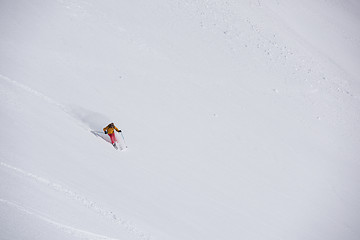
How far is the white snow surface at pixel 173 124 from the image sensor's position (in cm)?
971

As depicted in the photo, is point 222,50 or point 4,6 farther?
point 222,50

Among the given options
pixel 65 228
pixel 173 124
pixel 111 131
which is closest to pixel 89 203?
pixel 65 228

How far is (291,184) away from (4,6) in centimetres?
1459

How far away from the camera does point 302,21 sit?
24.3 metres

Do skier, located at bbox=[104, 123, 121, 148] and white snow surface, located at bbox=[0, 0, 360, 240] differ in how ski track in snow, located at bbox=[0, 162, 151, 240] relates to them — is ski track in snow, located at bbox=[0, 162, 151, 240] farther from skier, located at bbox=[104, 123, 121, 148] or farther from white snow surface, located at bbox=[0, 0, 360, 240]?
skier, located at bbox=[104, 123, 121, 148]

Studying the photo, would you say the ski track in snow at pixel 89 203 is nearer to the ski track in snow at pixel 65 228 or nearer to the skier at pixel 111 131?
the ski track in snow at pixel 65 228

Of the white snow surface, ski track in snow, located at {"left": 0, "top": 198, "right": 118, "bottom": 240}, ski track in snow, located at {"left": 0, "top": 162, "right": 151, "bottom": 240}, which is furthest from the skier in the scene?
ski track in snow, located at {"left": 0, "top": 198, "right": 118, "bottom": 240}

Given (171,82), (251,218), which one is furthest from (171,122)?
(251,218)

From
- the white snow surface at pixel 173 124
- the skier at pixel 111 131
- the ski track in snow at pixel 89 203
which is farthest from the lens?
the skier at pixel 111 131

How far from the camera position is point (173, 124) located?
46.2 ft

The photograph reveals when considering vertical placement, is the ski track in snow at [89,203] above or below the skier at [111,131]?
below

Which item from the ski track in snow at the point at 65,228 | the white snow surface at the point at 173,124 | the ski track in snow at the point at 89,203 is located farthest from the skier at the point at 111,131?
Result: the ski track in snow at the point at 65,228

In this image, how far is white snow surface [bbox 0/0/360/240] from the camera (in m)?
9.71

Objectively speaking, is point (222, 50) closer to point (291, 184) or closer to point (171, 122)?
point (171, 122)
